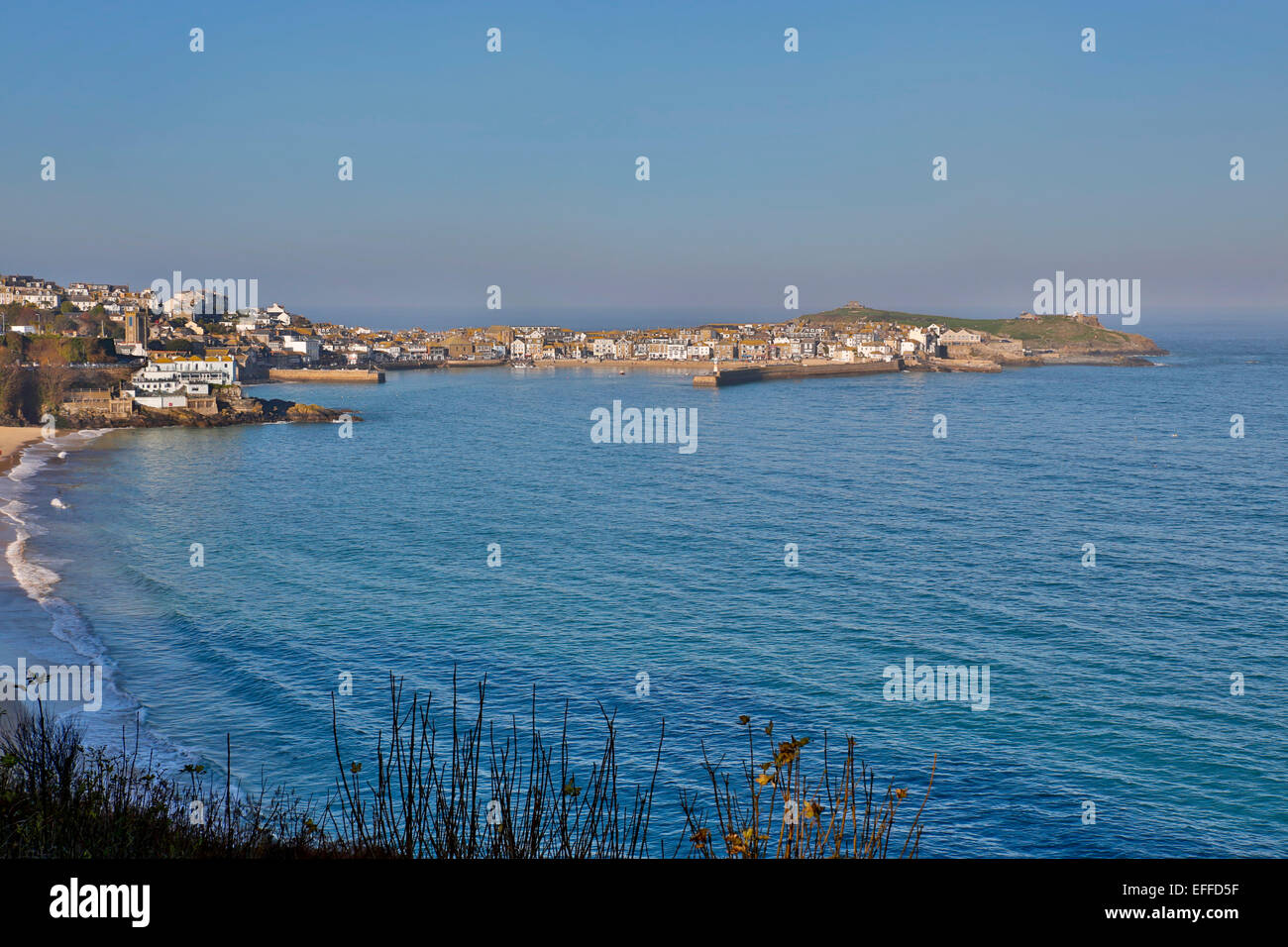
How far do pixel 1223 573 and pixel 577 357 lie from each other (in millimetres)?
110466

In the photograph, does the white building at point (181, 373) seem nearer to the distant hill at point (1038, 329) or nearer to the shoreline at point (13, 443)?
the shoreline at point (13, 443)

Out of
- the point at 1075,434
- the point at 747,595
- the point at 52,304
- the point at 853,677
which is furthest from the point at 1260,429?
the point at 52,304

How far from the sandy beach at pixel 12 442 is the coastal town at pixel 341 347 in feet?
16.5

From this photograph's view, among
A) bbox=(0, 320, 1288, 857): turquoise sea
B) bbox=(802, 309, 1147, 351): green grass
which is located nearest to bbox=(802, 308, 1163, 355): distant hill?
bbox=(802, 309, 1147, 351): green grass

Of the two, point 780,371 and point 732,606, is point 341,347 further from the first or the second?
point 732,606

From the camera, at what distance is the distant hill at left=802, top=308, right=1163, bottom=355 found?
138125mm

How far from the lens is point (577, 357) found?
130 metres

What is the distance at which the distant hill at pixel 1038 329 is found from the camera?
138 m

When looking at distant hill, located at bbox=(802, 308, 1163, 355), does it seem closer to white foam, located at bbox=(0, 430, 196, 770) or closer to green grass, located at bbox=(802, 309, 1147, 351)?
green grass, located at bbox=(802, 309, 1147, 351)

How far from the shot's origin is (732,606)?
21062 millimetres

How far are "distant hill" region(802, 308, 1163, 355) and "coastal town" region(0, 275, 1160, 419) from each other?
1.20ft

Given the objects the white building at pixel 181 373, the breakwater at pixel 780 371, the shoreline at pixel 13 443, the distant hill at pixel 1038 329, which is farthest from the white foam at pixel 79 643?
the distant hill at pixel 1038 329

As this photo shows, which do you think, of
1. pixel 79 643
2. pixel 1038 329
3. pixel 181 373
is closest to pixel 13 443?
pixel 181 373
